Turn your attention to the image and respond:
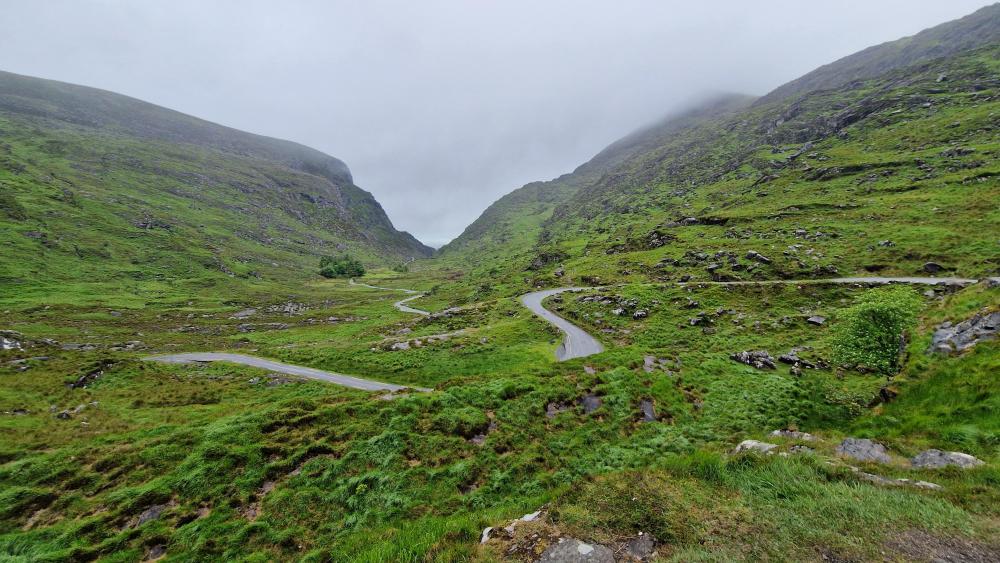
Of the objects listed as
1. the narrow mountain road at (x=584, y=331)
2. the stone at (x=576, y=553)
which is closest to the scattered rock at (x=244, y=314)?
the narrow mountain road at (x=584, y=331)

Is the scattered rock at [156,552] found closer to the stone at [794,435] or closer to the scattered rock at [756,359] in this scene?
the stone at [794,435]

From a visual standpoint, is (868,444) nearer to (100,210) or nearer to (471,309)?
(471,309)

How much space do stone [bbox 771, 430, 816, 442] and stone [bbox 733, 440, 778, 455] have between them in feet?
5.65

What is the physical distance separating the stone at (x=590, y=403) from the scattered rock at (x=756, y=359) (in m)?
14.5

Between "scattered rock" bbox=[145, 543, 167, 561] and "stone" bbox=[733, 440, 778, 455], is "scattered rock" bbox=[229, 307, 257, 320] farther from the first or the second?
"stone" bbox=[733, 440, 778, 455]

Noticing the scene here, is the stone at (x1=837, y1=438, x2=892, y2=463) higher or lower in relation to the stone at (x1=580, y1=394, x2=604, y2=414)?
higher

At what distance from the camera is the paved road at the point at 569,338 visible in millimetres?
40500

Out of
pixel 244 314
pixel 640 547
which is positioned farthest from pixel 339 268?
pixel 640 547

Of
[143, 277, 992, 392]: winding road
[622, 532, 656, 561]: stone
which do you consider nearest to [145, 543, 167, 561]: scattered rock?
[622, 532, 656, 561]: stone

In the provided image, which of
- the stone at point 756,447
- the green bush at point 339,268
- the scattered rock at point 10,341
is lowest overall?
the stone at point 756,447

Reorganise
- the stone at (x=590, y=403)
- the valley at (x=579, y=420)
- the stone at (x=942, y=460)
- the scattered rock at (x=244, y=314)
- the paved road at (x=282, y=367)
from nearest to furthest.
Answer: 1. the valley at (x=579, y=420)
2. the stone at (x=942, y=460)
3. the stone at (x=590, y=403)
4. the paved road at (x=282, y=367)
5. the scattered rock at (x=244, y=314)

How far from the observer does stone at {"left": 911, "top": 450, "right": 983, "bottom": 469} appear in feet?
32.7

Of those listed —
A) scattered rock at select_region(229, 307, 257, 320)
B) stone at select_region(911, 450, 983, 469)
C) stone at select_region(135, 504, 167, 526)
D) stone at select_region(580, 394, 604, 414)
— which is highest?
scattered rock at select_region(229, 307, 257, 320)

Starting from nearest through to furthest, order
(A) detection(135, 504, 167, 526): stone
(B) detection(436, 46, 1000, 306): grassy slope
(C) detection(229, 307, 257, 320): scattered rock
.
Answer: (A) detection(135, 504, 167, 526): stone
(B) detection(436, 46, 1000, 306): grassy slope
(C) detection(229, 307, 257, 320): scattered rock
